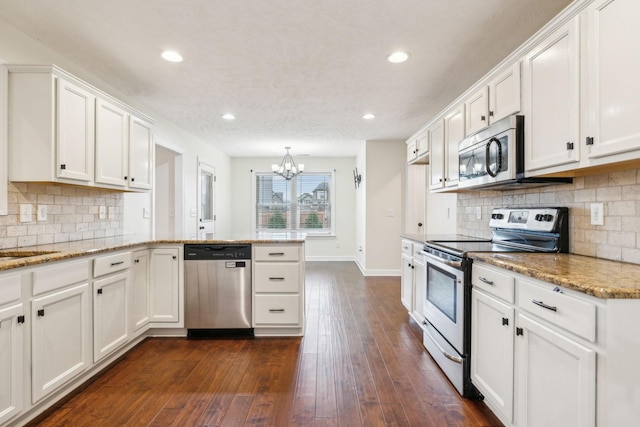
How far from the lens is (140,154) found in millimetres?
3154

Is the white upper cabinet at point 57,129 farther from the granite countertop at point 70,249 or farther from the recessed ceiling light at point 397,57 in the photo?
the recessed ceiling light at point 397,57

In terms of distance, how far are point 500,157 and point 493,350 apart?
1196 millimetres

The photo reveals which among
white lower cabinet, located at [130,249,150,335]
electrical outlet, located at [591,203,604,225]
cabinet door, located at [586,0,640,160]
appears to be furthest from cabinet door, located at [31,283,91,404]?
electrical outlet, located at [591,203,604,225]

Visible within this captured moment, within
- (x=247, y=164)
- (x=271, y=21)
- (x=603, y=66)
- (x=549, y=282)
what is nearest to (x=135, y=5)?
(x=271, y=21)

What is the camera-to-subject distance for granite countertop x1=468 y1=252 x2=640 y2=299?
1.11m

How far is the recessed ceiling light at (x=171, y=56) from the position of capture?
2.55 metres

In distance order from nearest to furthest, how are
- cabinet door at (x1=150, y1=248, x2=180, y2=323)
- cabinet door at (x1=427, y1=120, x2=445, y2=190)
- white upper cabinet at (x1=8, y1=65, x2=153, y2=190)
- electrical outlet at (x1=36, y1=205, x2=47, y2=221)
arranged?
white upper cabinet at (x1=8, y1=65, x2=153, y2=190)
electrical outlet at (x1=36, y1=205, x2=47, y2=221)
cabinet door at (x1=150, y1=248, x2=180, y2=323)
cabinet door at (x1=427, y1=120, x2=445, y2=190)

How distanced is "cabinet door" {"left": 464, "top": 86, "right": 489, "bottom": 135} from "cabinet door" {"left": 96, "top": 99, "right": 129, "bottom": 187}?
2.97 m

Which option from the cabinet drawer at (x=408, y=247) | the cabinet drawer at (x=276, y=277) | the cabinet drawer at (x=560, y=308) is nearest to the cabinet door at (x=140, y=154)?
the cabinet drawer at (x=276, y=277)

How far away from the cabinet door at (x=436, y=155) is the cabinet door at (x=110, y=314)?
295cm

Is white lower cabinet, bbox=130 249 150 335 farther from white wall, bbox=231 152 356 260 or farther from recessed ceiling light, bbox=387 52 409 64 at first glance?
white wall, bbox=231 152 356 260

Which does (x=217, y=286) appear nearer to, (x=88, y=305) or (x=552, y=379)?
(x=88, y=305)

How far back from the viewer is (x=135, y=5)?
197 cm

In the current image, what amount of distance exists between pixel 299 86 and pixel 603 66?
2.43 meters
